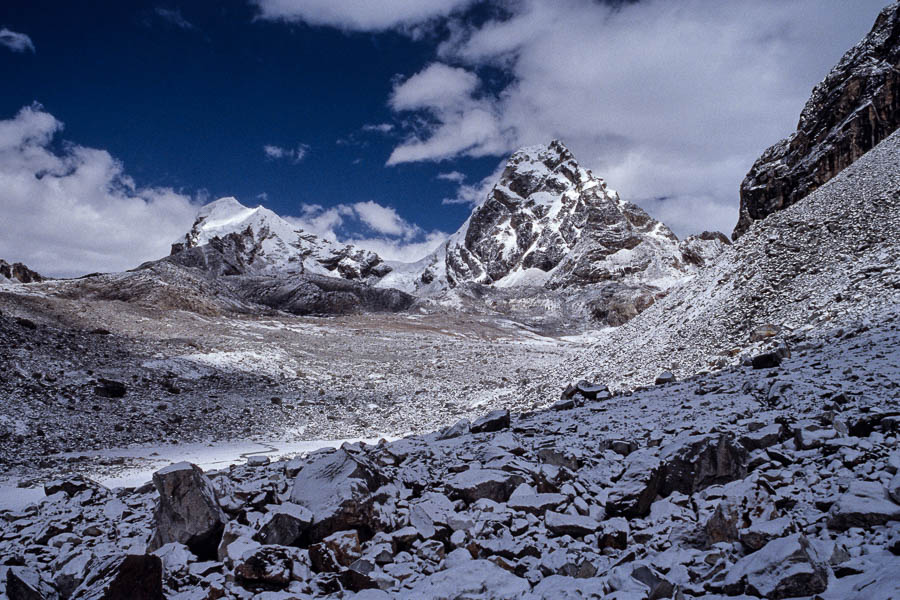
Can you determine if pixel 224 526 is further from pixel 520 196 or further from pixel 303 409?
pixel 520 196

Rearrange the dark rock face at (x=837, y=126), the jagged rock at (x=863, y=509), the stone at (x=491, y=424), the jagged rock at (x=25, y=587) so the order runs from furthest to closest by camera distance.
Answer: the dark rock face at (x=837, y=126) → the stone at (x=491, y=424) → the jagged rock at (x=25, y=587) → the jagged rock at (x=863, y=509)

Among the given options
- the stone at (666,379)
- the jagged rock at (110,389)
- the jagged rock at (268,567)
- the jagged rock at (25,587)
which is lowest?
the jagged rock at (25,587)

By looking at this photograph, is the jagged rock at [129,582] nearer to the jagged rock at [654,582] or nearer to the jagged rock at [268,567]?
the jagged rock at [268,567]

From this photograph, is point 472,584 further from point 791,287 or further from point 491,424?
point 791,287

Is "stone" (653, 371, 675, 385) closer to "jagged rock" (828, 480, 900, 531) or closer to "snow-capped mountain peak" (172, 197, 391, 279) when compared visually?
"jagged rock" (828, 480, 900, 531)

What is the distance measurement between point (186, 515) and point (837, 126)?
1333 inches

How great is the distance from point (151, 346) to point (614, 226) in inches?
4979

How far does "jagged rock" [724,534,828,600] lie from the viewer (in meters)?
2.63

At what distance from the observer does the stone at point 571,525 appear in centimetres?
413

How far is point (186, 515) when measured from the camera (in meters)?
4.31

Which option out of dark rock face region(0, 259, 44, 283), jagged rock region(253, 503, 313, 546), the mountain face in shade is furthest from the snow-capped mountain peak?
jagged rock region(253, 503, 313, 546)

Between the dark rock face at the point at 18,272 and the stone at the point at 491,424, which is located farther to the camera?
the dark rock face at the point at 18,272

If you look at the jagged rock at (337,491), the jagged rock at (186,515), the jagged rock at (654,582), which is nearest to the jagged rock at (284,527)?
the jagged rock at (337,491)

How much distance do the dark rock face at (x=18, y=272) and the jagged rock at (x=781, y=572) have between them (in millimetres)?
91585
